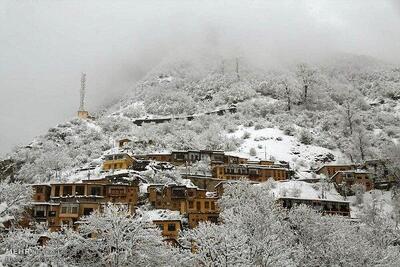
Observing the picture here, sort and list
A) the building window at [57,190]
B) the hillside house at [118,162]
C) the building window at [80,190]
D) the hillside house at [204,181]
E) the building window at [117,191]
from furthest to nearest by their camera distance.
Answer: the hillside house at [118,162]
the hillside house at [204,181]
the building window at [117,191]
the building window at [57,190]
the building window at [80,190]

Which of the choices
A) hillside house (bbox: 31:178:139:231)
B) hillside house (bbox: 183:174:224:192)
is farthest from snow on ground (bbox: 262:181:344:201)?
hillside house (bbox: 31:178:139:231)

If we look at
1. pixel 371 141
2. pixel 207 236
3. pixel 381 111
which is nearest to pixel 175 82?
pixel 381 111

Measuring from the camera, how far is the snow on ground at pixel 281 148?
111500 mm

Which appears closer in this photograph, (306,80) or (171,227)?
(171,227)

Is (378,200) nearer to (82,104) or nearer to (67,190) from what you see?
(67,190)

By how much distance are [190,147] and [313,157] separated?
92.7 feet

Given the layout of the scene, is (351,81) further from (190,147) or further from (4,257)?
(4,257)

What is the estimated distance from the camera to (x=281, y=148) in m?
118

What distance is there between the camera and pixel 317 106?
156 m

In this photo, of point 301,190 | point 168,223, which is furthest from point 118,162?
point 301,190

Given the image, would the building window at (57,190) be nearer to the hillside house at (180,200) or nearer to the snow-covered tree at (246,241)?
the hillside house at (180,200)

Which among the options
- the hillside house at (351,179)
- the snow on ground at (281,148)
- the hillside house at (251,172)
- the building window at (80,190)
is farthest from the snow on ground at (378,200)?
the building window at (80,190)

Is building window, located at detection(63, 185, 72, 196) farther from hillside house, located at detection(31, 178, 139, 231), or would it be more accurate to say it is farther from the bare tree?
the bare tree

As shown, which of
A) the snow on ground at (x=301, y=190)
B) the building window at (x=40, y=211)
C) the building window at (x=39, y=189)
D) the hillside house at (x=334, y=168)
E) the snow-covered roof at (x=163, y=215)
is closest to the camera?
the snow-covered roof at (x=163, y=215)
